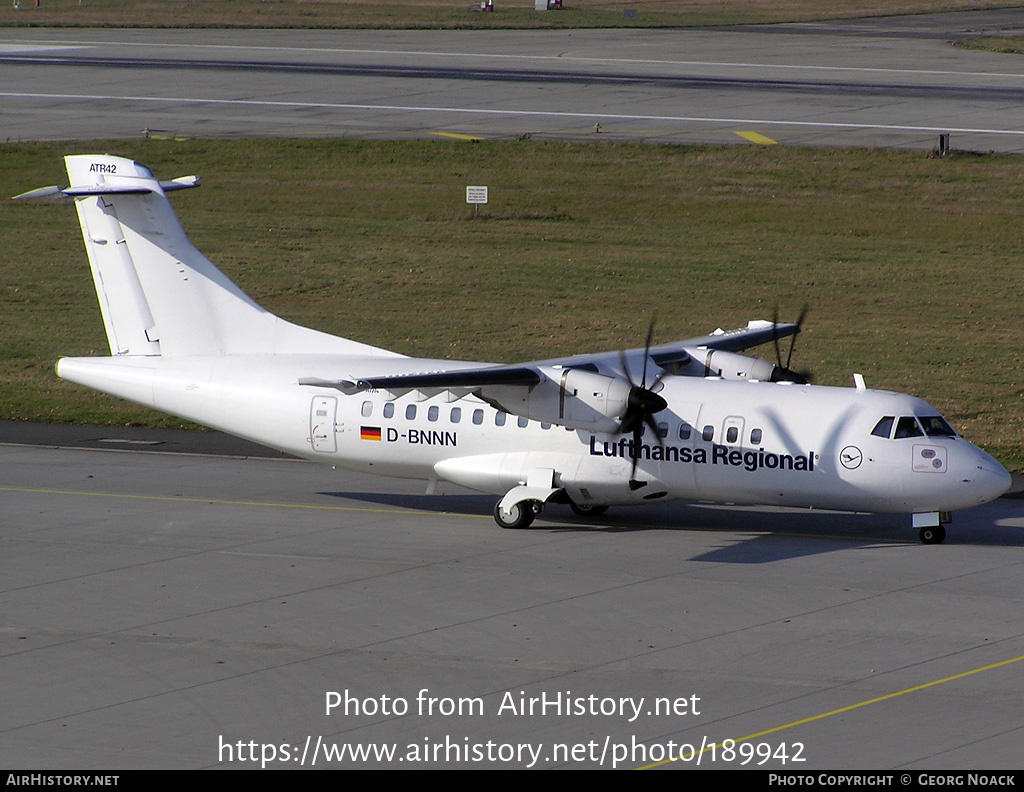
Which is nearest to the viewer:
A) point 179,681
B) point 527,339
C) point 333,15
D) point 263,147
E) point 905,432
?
point 179,681

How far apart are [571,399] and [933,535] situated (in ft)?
22.8

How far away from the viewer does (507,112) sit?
233 ft

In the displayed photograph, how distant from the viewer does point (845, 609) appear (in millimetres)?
21016

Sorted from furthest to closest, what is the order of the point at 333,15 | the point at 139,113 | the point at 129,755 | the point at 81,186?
the point at 333,15
the point at 139,113
the point at 81,186
the point at 129,755

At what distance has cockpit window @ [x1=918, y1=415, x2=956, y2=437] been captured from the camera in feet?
80.0

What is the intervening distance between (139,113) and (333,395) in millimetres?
49113

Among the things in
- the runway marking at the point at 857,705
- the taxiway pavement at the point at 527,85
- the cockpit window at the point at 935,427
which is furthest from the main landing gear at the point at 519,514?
the taxiway pavement at the point at 527,85

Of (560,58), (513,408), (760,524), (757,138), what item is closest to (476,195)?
(757,138)

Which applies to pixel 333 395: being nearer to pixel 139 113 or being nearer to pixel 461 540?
pixel 461 540

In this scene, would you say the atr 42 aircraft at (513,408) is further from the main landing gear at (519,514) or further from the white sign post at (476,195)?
the white sign post at (476,195)

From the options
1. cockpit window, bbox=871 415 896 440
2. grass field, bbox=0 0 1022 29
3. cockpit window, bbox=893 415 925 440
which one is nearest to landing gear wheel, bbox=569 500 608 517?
cockpit window, bbox=871 415 896 440

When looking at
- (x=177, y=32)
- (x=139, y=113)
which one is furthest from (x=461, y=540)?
(x=177, y=32)

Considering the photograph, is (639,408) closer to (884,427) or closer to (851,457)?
(851,457)

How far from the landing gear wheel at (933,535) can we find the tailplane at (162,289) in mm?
11125
